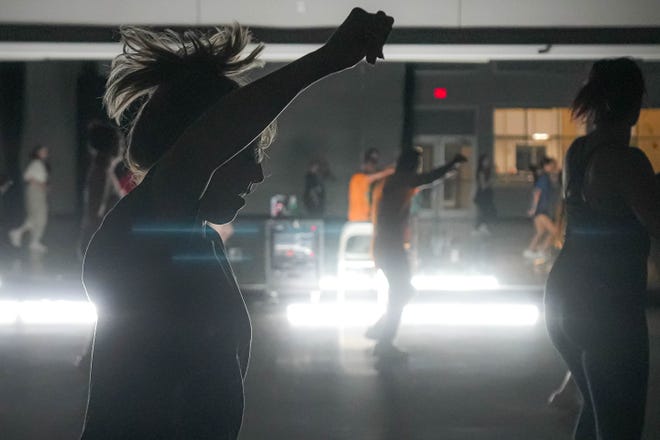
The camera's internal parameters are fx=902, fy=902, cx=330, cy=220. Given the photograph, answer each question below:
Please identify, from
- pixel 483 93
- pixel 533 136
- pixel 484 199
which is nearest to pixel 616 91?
pixel 484 199

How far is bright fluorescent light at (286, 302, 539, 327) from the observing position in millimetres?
9734

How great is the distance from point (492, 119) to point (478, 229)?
4.52 meters

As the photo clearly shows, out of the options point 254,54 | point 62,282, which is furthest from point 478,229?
point 254,54

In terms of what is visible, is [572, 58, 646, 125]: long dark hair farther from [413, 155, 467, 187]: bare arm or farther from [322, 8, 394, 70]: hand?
[413, 155, 467, 187]: bare arm

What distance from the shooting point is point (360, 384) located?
6.45 metres

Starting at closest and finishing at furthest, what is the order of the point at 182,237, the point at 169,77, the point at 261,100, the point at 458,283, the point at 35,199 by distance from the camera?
the point at 261,100, the point at 182,237, the point at 169,77, the point at 458,283, the point at 35,199

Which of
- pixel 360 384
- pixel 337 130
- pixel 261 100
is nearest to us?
pixel 261 100

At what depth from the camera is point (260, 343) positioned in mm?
8227

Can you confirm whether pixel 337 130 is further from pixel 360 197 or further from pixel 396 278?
pixel 396 278

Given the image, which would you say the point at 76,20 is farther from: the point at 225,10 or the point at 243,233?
the point at 243,233

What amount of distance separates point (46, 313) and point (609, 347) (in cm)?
867

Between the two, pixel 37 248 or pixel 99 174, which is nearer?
pixel 99 174

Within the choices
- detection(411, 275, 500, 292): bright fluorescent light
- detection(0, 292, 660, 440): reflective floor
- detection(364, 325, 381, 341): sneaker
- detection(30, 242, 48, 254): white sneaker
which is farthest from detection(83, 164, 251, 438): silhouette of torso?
detection(30, 242, 48, 254): white sneaker

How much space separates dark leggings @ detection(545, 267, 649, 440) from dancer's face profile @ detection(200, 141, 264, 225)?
1.61 m
